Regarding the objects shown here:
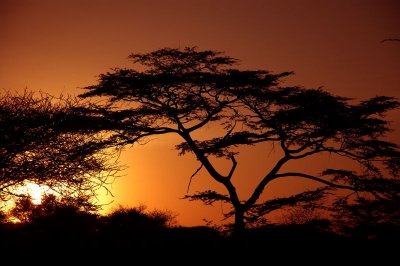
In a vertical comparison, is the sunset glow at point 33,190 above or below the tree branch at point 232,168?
below

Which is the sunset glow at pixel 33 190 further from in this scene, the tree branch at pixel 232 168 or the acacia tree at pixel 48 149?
the tree branch at pixel 232 168

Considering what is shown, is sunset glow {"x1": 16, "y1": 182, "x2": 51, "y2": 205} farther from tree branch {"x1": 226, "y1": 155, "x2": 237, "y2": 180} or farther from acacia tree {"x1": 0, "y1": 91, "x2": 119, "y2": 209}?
tree branch {"x1": 226, "y1": 155, "x2": 237, "y2": 180}

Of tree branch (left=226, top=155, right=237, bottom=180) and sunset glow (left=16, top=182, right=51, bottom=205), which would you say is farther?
tree branch (left=226, top=155, right=237, bottom=180)

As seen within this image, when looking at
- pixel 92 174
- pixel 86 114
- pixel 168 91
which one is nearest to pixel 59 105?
pixel 86 114

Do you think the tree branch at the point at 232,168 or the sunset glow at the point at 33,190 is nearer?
the sunset glow at the point at 33,190

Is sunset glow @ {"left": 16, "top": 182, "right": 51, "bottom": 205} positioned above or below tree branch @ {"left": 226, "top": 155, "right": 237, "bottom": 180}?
below

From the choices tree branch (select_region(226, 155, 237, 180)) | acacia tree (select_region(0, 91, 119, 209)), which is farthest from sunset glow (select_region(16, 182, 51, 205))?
tree branch (select_region(226, 155, 237, 180))

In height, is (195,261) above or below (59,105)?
below

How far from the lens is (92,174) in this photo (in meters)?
16.8

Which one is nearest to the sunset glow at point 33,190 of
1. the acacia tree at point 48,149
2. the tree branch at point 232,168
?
the acacia tree at point 48,149

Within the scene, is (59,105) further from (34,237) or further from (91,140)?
(34,237)

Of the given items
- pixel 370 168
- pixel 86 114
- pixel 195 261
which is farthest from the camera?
pixel 370 168

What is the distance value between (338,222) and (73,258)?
9.64m

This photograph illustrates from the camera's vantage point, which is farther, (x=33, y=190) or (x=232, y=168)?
(x=232, y=168)
